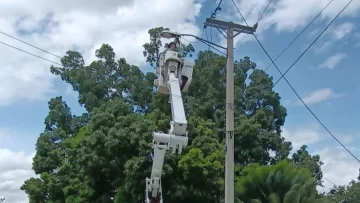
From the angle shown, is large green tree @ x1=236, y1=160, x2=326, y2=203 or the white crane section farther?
large green tree @ x1=236, y1=160, x2=326, y2=203

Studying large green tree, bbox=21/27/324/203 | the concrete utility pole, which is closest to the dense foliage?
large green tree, bbox=21/27/324/203

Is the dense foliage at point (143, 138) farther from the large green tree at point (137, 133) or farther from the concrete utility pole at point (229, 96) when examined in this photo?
the concrete utility pole at point (229, 96)

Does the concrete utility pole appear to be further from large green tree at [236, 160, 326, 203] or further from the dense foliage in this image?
large green tree at [236, 160, 326, 203]

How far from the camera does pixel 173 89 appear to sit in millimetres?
11086

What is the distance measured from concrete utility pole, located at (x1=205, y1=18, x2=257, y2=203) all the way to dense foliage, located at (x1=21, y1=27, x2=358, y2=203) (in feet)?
34.7

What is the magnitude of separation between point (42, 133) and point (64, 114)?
6.13ft

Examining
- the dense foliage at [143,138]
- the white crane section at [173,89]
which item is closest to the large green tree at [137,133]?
the dense foliage at [143,138]

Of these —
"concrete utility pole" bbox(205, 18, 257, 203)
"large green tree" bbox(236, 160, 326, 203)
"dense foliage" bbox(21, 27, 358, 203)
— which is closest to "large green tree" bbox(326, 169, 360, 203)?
"dense foliage" bbox(21, 27, 358, 203)

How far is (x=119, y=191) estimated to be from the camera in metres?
24.8

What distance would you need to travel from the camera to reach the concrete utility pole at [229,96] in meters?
12.4

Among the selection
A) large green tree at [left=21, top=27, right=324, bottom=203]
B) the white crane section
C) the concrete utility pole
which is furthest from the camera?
large green tree at [left=21, top=27, right=324, bottom=203]

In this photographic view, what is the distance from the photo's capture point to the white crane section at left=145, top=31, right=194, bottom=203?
34.5 ft

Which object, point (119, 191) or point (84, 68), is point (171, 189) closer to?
point (119, 191)

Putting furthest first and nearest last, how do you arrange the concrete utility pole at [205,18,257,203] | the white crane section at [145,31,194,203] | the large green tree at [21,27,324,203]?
1. the large green tree at [21,27,324,203]
2. the concrete utility pole at [205,18,257,203]
3. the white crane section at [145,31,194,203]
